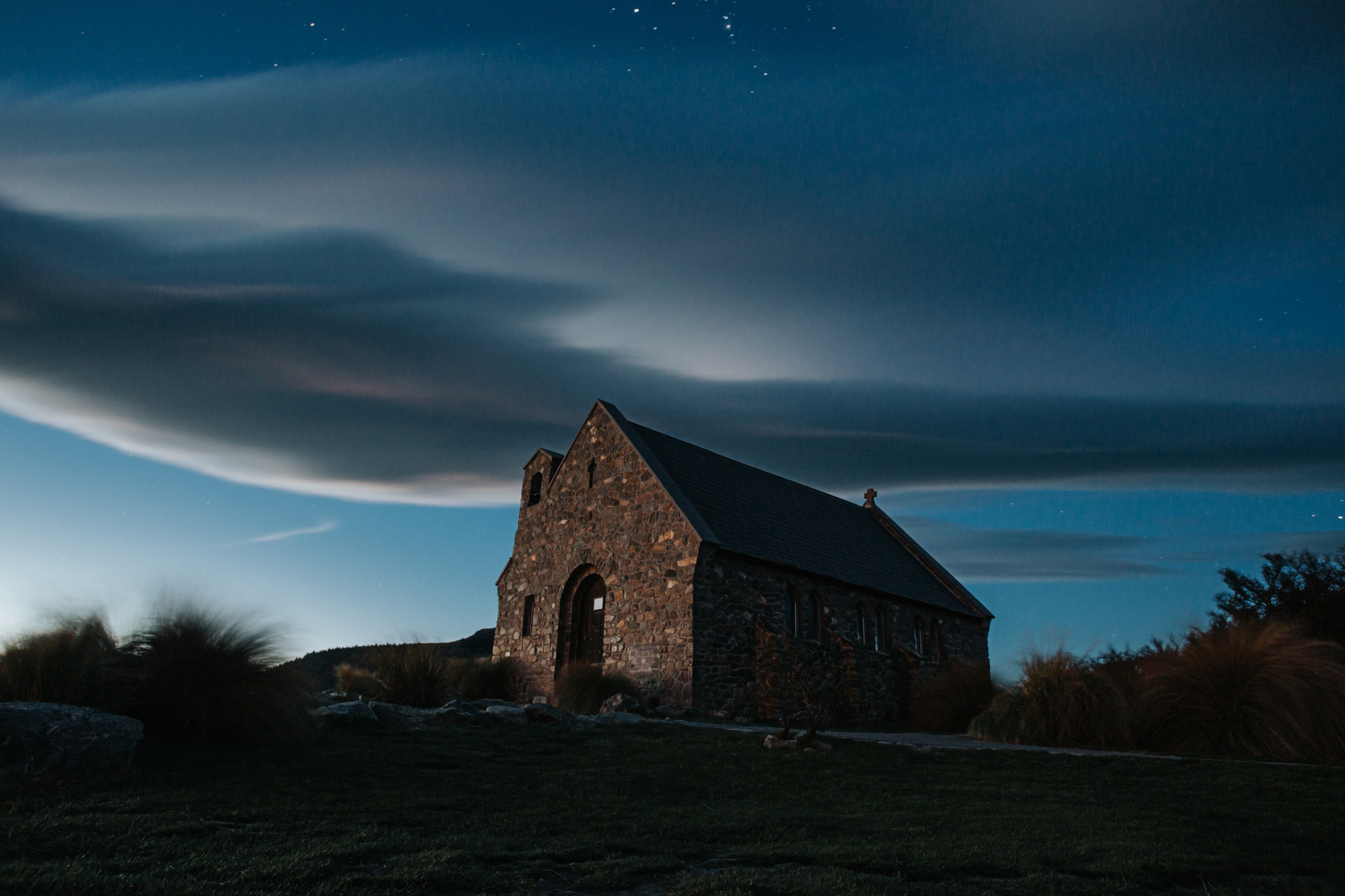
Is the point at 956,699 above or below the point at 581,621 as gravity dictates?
below

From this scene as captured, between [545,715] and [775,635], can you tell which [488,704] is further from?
[775,635]

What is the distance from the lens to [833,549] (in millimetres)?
25875

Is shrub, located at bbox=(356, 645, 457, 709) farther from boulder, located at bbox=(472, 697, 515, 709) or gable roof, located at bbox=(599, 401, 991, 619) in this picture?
gable roof, located at bbox=(599, 401, 991, 619)

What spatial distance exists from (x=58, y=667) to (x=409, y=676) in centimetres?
846

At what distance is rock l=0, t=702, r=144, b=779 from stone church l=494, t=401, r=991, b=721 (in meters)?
12.7

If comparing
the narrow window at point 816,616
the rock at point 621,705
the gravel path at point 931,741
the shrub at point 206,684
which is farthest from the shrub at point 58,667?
the narrow window at point 816,616

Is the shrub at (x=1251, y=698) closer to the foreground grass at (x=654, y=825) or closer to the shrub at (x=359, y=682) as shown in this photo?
the foreground grass at (x=654, y=825)

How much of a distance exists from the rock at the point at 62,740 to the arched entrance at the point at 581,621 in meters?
→ 15.0

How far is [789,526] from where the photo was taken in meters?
25.1

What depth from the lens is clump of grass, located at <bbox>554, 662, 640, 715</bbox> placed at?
18.5 meters

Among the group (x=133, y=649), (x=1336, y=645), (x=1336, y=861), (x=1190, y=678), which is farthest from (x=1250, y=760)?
A: (x=133, y=649)

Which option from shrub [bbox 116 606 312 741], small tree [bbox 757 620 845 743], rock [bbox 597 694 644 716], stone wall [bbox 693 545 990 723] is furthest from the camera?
small tree [bbox 757 620 845 743]

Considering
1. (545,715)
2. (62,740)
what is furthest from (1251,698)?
(62,740)

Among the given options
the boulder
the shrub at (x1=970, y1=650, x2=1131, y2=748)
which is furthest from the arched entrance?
the shrub at (x1=970, y1=650, x2=1131, y2=748)
